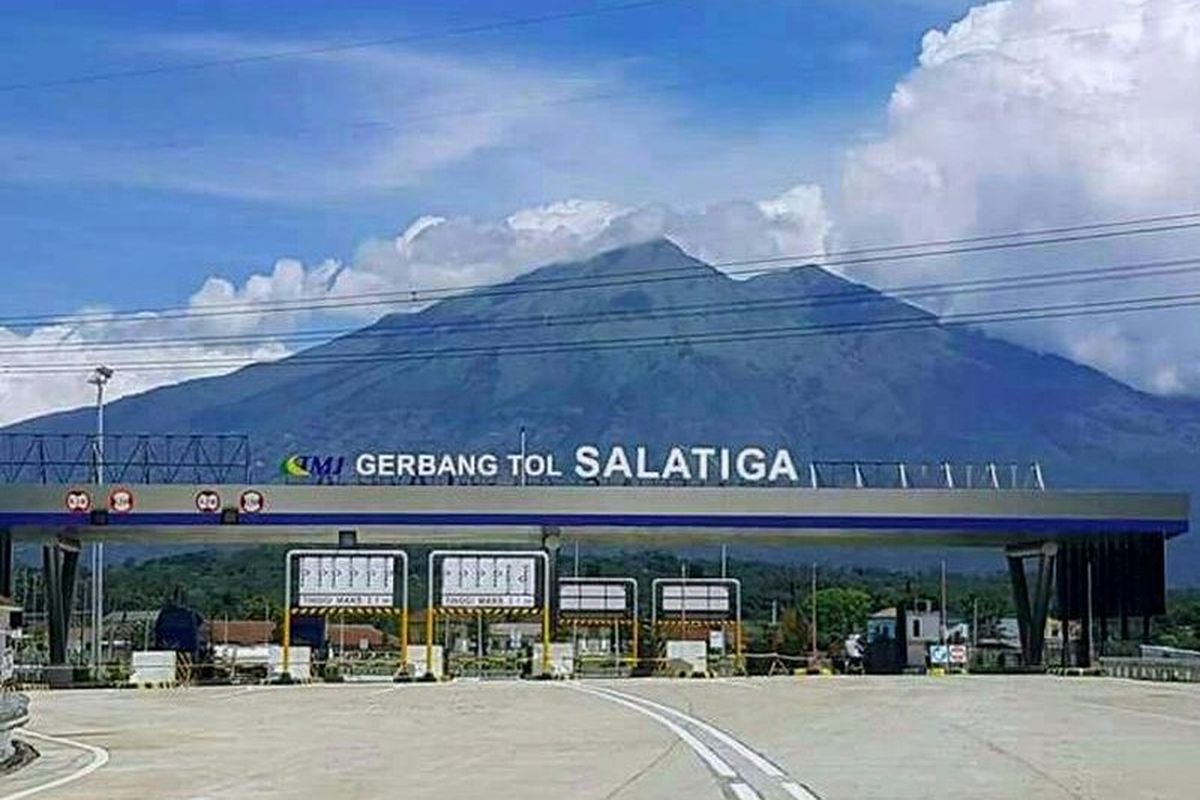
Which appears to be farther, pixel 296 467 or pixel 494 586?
pixel 296 467

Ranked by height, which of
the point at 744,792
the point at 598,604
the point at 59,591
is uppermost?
the point at 59,591

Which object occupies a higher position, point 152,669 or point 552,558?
point 552,558

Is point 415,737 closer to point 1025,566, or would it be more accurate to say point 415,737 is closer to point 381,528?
point 381,528

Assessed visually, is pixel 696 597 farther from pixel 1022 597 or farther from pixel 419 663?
pixel 1022 597

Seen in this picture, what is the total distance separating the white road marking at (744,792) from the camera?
19656mm

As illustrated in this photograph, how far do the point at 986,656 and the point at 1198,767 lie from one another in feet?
256

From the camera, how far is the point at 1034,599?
86.4 meters

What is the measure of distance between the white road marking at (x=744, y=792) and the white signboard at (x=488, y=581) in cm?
5426

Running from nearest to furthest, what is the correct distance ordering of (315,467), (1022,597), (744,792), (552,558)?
(744,792)
(315,467)
(552,558)
(1022,597)

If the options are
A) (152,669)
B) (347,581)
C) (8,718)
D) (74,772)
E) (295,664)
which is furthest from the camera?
(347,581)

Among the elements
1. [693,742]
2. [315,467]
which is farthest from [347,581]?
[693,742]

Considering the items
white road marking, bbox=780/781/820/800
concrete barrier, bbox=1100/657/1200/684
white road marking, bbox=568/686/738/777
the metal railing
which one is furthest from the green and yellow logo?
white road marking, bbox=780/781/820/800

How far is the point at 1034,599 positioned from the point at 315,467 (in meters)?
29.1

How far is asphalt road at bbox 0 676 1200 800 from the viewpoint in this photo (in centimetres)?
2152
